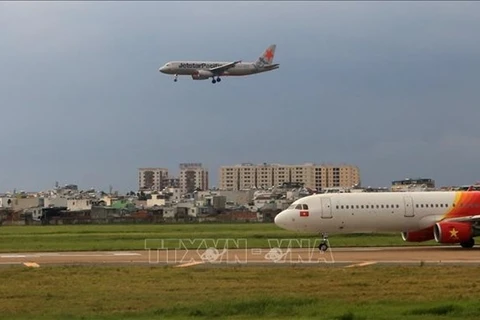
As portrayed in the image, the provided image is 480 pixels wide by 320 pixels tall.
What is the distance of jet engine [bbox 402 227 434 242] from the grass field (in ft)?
44.4

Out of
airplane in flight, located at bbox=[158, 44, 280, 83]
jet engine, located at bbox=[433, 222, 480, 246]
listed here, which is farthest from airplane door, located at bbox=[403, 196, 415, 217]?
airplane in flight, located at bbox=[158, 44, 280, 83]

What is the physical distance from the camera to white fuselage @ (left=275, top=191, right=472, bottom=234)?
4334cm

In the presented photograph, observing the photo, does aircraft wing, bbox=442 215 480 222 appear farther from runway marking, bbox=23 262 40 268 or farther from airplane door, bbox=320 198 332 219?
runway marking, bbox=23 262 40 268

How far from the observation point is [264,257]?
37500mm

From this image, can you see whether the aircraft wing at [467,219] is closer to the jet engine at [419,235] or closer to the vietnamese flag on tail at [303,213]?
the jet engine at [419,235]

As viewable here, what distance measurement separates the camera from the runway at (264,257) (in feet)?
112

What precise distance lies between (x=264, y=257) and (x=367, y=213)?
8.19m

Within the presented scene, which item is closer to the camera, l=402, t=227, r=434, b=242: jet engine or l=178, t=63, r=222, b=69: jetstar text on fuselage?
l=402, t=227, r=434, b=242: jet engine

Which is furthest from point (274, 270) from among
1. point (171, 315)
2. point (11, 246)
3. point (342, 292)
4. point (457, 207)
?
point (11, 246)

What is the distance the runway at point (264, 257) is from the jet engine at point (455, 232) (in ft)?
1.92

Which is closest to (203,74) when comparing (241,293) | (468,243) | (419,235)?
(419,235)

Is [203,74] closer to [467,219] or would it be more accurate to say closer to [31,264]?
[467,219]

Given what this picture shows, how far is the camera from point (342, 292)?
78.5 ft

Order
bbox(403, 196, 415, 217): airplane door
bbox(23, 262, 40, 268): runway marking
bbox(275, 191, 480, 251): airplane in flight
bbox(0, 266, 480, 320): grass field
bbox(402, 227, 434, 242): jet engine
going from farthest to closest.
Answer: bbox(402, 227, 434, 242): jet engine → bbox(403, 196, 415, 217): airplane door → bbox(275, 191, 480, 251): airplane in flight → bbox(23, 262, 40, 268): runway marking → bbox(0, 266, 480, 320): grass field
